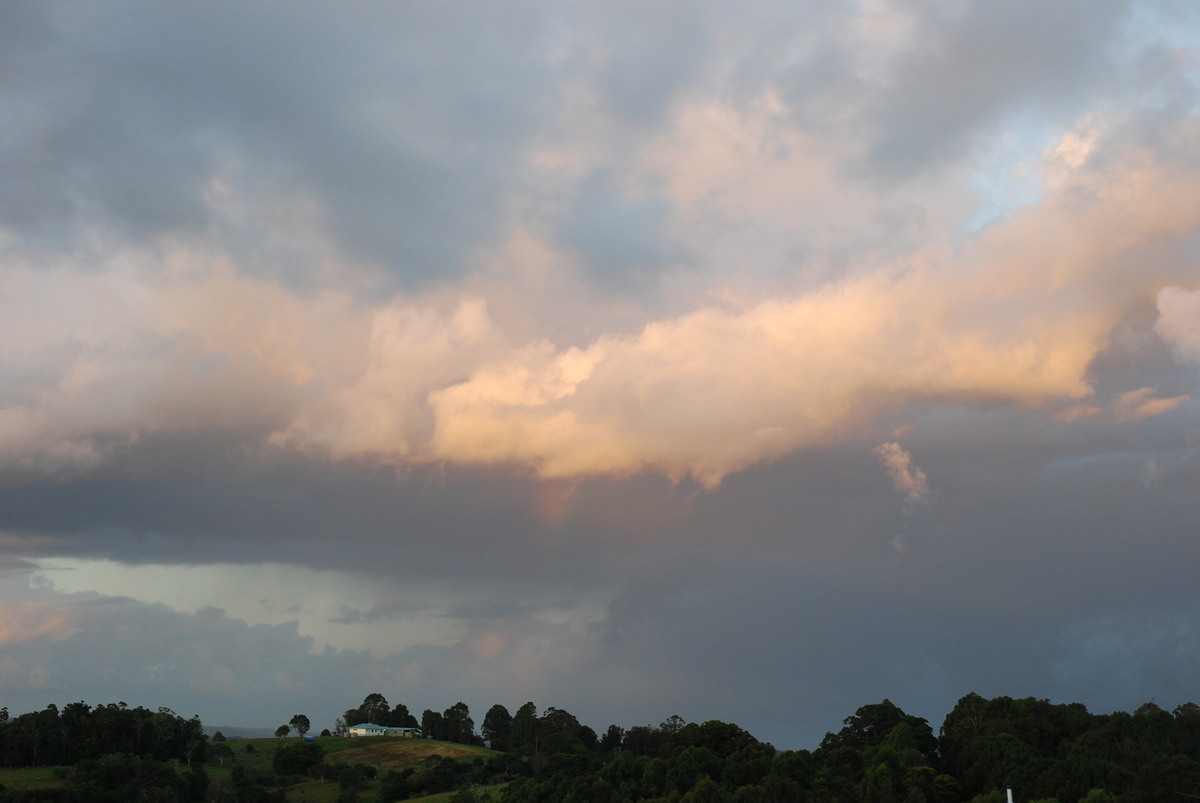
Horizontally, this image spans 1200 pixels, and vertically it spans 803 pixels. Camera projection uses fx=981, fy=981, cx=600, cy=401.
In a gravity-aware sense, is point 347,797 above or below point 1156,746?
below

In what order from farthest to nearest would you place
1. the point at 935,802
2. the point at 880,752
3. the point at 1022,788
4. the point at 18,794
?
the point at 18,794 → the point at 880,752 → the point at 935,802 → the point at 1022,788

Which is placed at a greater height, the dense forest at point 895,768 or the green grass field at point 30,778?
the dense forest at point 895,768

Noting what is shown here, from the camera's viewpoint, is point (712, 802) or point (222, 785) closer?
point (712, 802)

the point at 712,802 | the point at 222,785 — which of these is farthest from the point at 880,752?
the point at 222,785

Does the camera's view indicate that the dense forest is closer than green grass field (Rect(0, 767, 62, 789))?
Yes

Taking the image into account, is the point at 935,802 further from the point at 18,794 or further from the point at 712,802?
the point at 18,794

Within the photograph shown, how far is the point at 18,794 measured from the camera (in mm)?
149625

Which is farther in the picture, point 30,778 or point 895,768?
point 30,778

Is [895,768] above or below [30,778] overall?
above

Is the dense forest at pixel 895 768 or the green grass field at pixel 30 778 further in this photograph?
the green grass field at pixel 30 778

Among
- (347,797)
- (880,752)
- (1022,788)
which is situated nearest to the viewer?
(1022,788)

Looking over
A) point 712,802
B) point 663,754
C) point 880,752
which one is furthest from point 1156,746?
point 663,754

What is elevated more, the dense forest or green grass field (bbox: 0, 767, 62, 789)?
the dense forest

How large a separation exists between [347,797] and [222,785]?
24060mm
